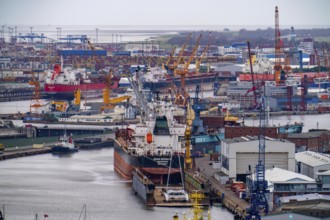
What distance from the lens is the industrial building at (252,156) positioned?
2164cm

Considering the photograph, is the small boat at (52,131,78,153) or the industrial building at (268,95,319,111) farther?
the industrial building at (268,95,319,111)

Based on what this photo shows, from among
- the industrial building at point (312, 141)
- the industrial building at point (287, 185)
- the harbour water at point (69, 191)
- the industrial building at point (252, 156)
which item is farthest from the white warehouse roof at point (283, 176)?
the industrial building at point (312, 141)

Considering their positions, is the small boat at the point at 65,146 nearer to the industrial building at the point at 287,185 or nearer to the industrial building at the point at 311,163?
the industrial building at the point at 311,163

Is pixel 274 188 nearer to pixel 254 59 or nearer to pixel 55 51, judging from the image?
pixel 254 59

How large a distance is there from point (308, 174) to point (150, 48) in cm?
5424

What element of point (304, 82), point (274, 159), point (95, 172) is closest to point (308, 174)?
point (274, 159)

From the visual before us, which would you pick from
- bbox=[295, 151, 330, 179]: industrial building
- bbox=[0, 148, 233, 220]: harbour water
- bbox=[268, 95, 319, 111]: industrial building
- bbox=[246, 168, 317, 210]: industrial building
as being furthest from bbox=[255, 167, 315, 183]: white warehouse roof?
bbox=[268, 95, 319, 111]: industrial building

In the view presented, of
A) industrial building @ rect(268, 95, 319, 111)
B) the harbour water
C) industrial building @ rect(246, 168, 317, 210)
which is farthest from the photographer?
industrial building @ rect(268, 95, 319, 111)

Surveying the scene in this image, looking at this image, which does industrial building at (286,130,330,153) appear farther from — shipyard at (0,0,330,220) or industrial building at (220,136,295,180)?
industrial building at (220,136,295,180)

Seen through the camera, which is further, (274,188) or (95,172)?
(95,172)

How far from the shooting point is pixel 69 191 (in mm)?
21266

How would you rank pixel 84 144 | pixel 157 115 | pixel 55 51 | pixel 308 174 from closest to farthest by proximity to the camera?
pixel 308 174 < pixel 157 115 < pixel 84 144 < pixel 55 51

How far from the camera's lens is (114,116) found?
3481 centimetres

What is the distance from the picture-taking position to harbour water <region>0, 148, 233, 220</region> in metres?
18.6
